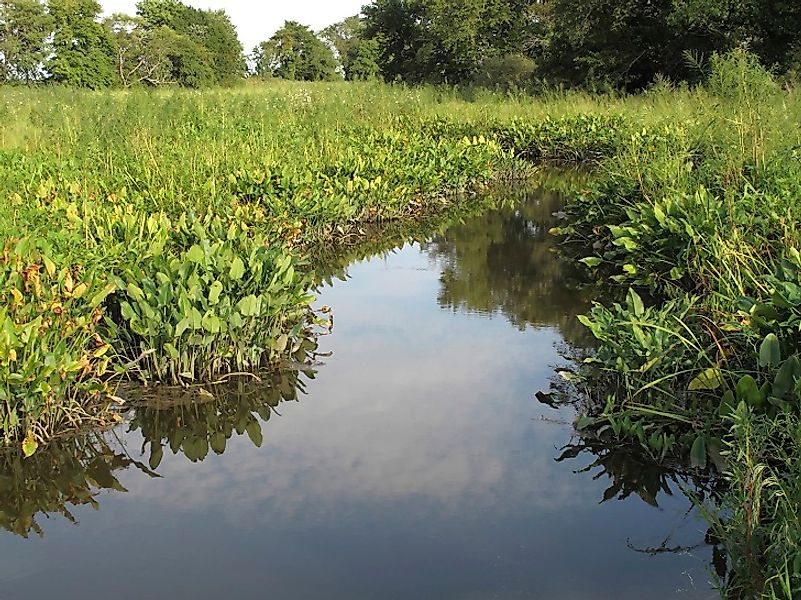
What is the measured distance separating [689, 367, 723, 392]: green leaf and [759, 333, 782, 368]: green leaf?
0.77 feet

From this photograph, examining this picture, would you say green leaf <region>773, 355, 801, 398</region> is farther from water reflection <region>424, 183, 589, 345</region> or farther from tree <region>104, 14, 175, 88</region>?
tree <region>104, 14, 175, 88</region>

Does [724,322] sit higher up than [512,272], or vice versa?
[724,322]

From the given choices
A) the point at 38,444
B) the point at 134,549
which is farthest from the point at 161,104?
the point at 134,549

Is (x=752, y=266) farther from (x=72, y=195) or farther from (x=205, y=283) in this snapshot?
(x=72, y=195)

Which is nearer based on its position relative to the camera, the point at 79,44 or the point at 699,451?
the point at 699,451

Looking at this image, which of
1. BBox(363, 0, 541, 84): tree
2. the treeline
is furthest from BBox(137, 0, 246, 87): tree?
BBox(363, 0, 541, 84): tree

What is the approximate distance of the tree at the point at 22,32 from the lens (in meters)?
34.0

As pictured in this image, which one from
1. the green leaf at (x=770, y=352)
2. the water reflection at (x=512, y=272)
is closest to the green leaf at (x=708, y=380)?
the green leaf at (x=770, y=352)

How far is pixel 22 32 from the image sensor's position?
3500cm

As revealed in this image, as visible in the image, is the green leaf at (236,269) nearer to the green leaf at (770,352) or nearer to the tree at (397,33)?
the green leaf at (770,352)

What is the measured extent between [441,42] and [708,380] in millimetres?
28477

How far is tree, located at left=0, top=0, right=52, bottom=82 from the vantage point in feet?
111

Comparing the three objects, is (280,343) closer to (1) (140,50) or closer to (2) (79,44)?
(2) (79,44)

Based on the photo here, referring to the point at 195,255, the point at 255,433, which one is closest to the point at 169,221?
the point at 195,255
